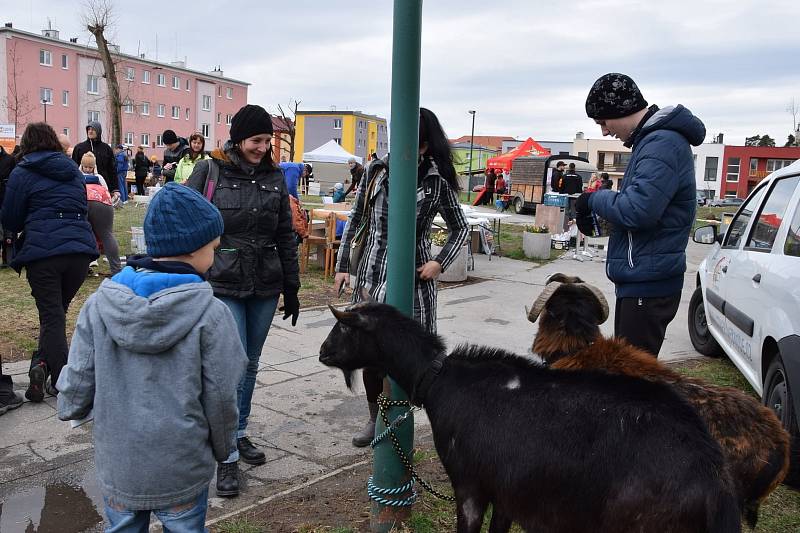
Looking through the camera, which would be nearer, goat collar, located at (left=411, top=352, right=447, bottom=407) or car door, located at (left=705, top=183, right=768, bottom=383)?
goat collar, located at (left=411, top=352, right=447, bottom=407)

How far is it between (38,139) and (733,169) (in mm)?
86854

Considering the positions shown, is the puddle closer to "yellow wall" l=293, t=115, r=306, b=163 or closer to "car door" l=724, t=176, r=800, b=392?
"car door" l=724, t=176, r=800, b=392

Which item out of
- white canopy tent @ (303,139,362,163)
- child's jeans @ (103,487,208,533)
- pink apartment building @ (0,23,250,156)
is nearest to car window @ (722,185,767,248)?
child's jeans @ (103,487,208,533)

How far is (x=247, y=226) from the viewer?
3816 mm

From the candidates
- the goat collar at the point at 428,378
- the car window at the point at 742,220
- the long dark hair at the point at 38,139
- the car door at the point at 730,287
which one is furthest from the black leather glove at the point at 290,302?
the car window at the point at 742,220

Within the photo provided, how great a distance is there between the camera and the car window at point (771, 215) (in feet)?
16.3

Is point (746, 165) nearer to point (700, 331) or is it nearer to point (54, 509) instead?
point (700, 331)

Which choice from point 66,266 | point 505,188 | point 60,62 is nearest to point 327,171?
point 505,188

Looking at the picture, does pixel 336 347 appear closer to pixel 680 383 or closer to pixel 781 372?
pixel 680 383

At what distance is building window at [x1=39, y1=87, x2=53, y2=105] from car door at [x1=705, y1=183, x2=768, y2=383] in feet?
207

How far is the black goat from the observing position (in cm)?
228

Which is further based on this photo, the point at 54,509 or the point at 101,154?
the point at 101,154

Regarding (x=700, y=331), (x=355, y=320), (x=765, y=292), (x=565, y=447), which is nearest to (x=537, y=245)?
(x=700, y=331)

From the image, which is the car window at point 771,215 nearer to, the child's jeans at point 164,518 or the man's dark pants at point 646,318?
the man's dark pants at point 646,318
